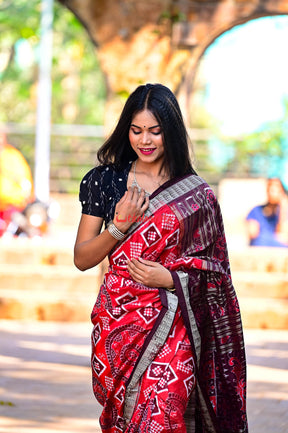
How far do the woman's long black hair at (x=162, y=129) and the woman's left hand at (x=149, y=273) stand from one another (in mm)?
426

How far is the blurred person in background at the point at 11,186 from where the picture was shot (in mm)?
12281

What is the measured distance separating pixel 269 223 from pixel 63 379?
16.4ft

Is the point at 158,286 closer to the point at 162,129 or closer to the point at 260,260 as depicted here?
the point at 162,129

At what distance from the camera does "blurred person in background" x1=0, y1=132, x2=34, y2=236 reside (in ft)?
40.3

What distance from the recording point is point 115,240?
143 inches

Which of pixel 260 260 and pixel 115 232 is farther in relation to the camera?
pixel 260 260

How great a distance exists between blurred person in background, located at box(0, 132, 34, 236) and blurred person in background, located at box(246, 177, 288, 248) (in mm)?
3360

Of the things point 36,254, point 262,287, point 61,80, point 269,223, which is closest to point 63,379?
point 262,287

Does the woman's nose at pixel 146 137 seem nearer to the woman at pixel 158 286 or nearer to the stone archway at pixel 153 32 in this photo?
the woman at pixel 158 286

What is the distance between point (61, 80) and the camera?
3200cm

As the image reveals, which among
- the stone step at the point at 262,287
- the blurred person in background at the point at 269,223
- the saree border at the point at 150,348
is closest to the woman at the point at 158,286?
the saree border at the point at 150,348

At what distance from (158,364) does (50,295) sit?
602cm

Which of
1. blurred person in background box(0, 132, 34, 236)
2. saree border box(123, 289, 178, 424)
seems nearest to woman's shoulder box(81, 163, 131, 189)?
saree border box(123, 289, 178, 424)

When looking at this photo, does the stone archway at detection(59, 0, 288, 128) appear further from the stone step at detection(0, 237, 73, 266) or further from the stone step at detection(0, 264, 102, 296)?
the stone step at detection(0, 237, 73, 266)
